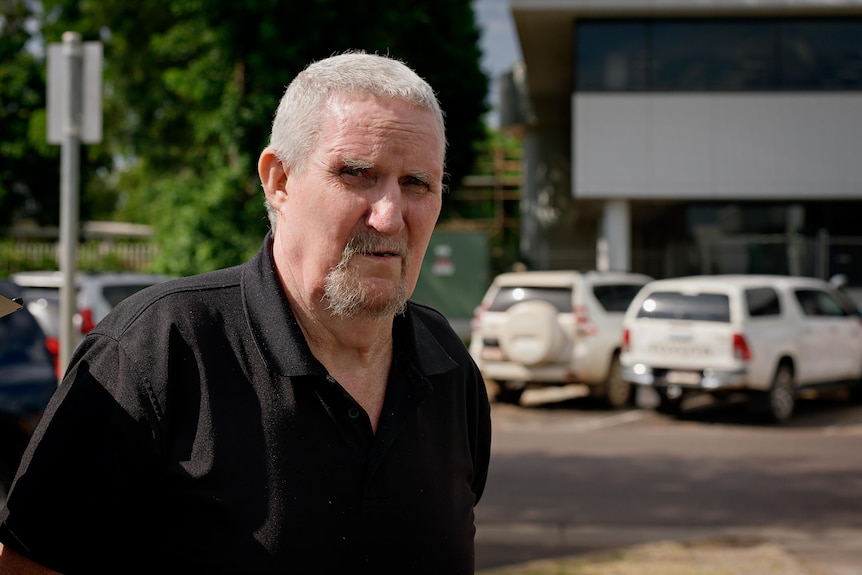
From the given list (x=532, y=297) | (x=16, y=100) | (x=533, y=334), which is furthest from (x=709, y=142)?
(x=16, y=100)

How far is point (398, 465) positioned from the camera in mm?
2041

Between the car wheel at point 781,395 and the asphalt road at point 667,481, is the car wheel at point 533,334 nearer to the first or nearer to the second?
the asphalt road at point 667,481

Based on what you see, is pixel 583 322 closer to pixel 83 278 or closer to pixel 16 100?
pixel 83 278

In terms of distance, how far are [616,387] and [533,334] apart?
1519mm

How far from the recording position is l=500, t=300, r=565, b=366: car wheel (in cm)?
1388

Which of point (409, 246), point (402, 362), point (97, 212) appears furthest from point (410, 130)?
point (97, 212)

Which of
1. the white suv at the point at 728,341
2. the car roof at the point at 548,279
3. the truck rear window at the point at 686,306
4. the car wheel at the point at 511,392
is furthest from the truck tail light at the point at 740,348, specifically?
the car wheel at the point at 511,392

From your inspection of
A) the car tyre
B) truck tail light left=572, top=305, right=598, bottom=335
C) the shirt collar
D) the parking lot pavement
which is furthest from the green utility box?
the shirt collar

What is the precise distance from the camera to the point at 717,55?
2200 cm

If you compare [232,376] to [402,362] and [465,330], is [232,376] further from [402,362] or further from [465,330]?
[465,330]

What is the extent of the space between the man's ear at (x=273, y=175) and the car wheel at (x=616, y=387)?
12746mm

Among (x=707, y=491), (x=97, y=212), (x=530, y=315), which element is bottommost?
(x=707, y=491)

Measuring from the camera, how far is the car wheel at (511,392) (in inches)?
591

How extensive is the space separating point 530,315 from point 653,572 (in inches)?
311
